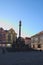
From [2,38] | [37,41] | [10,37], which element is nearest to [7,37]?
[10,37]

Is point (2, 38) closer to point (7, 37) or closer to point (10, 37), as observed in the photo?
point (7, 37)

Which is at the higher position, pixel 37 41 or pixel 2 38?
pixel 2 38

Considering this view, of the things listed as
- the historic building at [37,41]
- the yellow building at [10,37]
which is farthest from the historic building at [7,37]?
the historic building at [37,41]

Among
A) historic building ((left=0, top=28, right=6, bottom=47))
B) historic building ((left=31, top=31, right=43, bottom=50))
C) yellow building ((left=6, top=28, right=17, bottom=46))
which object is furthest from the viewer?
yellow building ((left=6, top=28, right=17, bottom=46))

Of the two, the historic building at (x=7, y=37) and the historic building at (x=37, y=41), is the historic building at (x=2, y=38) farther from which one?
the historic building at (x=37, y=41)

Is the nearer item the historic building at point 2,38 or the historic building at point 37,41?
the historic building at point 37,41

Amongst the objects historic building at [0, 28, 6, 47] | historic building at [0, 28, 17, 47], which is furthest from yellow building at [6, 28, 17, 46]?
historic building at [0, 28, 6, 47]

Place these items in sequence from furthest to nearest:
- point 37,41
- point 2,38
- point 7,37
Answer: point 7,37
point 2,38
point 37,41

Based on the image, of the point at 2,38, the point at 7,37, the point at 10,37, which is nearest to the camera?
the point at 2,38

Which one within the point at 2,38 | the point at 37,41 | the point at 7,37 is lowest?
the point at 37,41

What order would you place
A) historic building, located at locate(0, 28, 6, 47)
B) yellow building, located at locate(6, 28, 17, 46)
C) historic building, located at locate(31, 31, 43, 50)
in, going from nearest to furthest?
1. historic building, located at locate(31, 31, 43, 50)
2. historic building, located at locate(0, 28, 6, 47)
3. yellow building, located at locate(6, 28, 17, 46)

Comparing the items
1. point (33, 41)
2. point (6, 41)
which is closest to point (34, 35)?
point (33, 41)

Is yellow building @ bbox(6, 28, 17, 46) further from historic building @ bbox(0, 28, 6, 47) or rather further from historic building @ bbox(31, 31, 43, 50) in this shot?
historic building @ bbox(31, 31, 43, 50)

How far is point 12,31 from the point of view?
6706 cm
